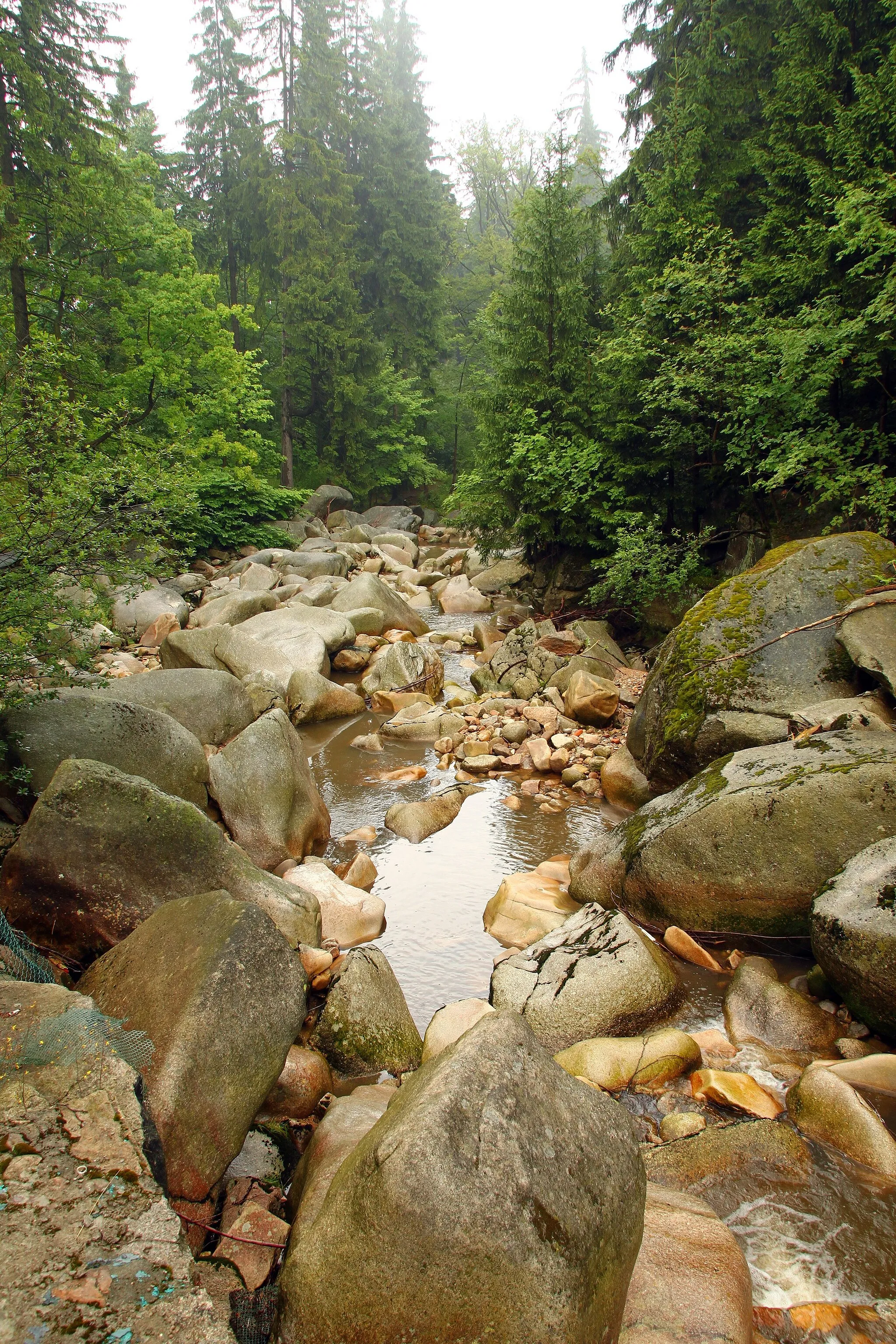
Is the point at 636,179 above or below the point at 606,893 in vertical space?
above

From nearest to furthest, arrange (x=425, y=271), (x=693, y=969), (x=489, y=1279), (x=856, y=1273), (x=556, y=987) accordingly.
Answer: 1. (x=489, y=1279)
2. (x=856, y=1273)
3. (x=556, y=987)
4. (x=693, y=969)
5. (x=425, y=271)

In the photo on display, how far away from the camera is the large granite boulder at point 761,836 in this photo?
441cm

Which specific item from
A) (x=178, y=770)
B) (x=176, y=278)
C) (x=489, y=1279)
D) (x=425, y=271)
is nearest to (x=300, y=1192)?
(x=489, y=1279)

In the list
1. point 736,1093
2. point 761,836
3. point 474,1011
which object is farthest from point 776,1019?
point 474,1011

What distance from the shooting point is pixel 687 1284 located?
2.45 m

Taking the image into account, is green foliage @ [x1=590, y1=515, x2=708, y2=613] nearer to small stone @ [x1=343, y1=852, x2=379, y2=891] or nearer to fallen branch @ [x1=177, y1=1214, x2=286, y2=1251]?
small stone @ [x1=343, y1=852, x2=379, y2=891]

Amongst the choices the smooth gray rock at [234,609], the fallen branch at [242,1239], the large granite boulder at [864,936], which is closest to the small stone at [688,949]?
the large granite boulder at [864,936]

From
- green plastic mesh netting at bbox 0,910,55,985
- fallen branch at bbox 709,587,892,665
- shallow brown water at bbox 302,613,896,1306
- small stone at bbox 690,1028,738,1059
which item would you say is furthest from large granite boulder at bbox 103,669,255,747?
small stone at bbox 690,1028,738,1059

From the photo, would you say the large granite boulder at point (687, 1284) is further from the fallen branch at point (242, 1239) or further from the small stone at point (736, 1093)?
the fallen branch at point (242, 1239)

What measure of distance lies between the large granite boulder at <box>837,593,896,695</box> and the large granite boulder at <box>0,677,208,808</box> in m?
5.54

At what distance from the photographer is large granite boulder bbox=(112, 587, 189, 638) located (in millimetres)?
13242

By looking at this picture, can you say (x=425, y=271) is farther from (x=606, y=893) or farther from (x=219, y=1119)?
(x=219, y=1119)

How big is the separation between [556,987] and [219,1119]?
2100 mm

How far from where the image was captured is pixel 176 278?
17453mm
